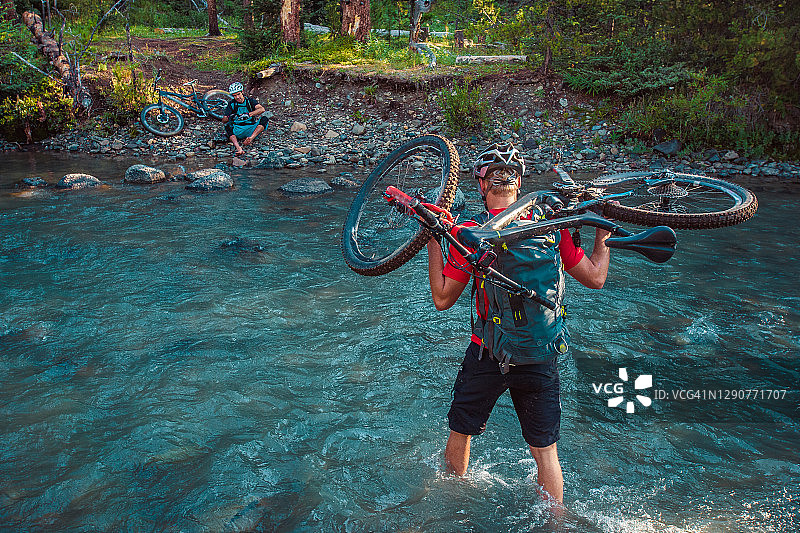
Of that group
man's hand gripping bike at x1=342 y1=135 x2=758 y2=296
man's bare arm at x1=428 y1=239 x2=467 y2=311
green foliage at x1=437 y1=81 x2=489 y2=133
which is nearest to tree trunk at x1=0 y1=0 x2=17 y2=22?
green foliage at x1=437 y1=81 x2=489 y2=133

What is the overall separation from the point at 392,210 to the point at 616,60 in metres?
15.9

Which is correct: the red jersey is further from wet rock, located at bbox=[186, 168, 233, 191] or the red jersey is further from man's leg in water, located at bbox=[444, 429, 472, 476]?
wet rock, located at bbox=[186, 168, 233, 191]

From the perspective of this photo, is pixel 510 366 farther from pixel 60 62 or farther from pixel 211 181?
pixel 60 62

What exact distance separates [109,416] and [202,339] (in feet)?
5.60

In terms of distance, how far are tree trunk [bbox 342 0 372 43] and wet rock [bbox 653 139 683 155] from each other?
13.3 m

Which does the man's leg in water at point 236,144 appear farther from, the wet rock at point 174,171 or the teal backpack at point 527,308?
the teal backpack at point 527,308

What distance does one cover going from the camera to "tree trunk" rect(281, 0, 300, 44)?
80.6ft

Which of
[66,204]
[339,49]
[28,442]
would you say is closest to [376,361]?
[28,442]

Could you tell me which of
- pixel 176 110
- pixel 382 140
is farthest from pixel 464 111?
pixel 176 110

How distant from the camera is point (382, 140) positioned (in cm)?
1873

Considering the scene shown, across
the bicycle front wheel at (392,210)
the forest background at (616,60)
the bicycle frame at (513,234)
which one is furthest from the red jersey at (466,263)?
the forest background at (616,60)

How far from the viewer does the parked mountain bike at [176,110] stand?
19688 mm

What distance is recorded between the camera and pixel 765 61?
648 inches

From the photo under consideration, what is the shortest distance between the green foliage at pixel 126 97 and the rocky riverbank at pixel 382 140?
0.67m
